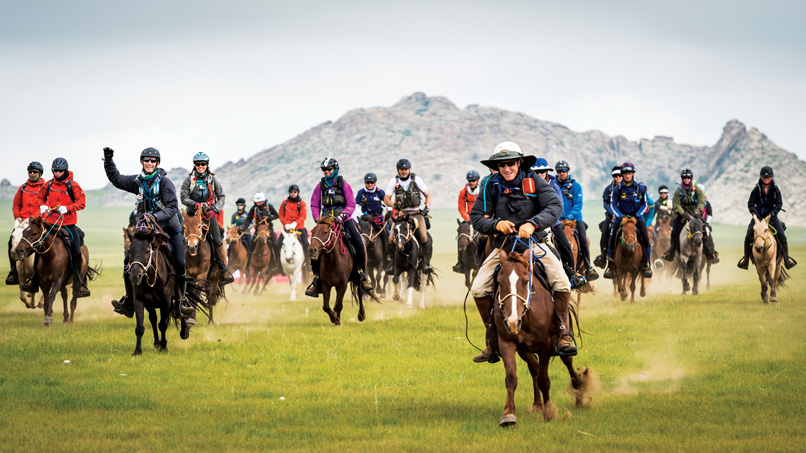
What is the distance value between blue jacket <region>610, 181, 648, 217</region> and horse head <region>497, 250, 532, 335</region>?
12476 millimetres

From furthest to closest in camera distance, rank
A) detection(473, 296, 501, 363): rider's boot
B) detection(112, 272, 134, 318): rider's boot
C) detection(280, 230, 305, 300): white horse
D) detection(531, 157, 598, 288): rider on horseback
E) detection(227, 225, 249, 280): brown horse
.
Answer: detection(227, 225, 249, 280): brown horse < detection(280, 230, 305, 300): white horse < detection(112, 272, 134, 318): rider's boot < detection(531, 157, 598, 288): rider on horseback < detection(473, 296, 501, 363): rider's boot

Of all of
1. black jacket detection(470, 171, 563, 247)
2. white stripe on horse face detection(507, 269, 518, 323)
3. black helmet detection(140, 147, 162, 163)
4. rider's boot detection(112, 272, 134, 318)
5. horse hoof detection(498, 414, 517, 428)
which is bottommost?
horse hoof detection(498, 414, 517, 428)

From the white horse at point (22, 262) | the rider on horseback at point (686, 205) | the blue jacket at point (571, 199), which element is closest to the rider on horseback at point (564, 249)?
the blue jacket at point (571, 199)

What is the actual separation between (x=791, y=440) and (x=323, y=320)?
11.3 metres

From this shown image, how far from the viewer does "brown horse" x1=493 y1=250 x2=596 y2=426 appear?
855 centimetres

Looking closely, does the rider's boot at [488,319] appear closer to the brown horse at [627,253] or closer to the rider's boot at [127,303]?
the rider's boot at [127,303]

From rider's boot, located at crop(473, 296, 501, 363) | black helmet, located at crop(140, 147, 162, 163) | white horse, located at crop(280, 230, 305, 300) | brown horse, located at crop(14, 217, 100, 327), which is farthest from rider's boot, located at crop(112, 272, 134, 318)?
white horse, located at crop(280, 230, 305, 300)

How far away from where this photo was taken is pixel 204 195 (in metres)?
17.2

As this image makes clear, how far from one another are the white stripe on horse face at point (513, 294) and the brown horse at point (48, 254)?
10796 mm

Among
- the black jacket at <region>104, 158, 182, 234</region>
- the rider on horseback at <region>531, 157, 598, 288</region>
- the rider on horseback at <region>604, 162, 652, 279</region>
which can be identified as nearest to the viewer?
the rider on horseback at <region>531, 157, 598, 288</region>

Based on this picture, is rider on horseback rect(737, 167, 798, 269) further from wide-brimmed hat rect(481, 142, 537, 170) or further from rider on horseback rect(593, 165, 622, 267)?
wide-brimmed hat rect(481, 142, 537, 170)

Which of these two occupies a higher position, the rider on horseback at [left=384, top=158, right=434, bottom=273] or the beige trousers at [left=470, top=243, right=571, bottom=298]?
the rider on horseback at [left=384, top=158, right=434, bottom=273]

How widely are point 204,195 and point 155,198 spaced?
11.7ft

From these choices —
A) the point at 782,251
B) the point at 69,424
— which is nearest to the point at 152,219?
the point at 69,424
